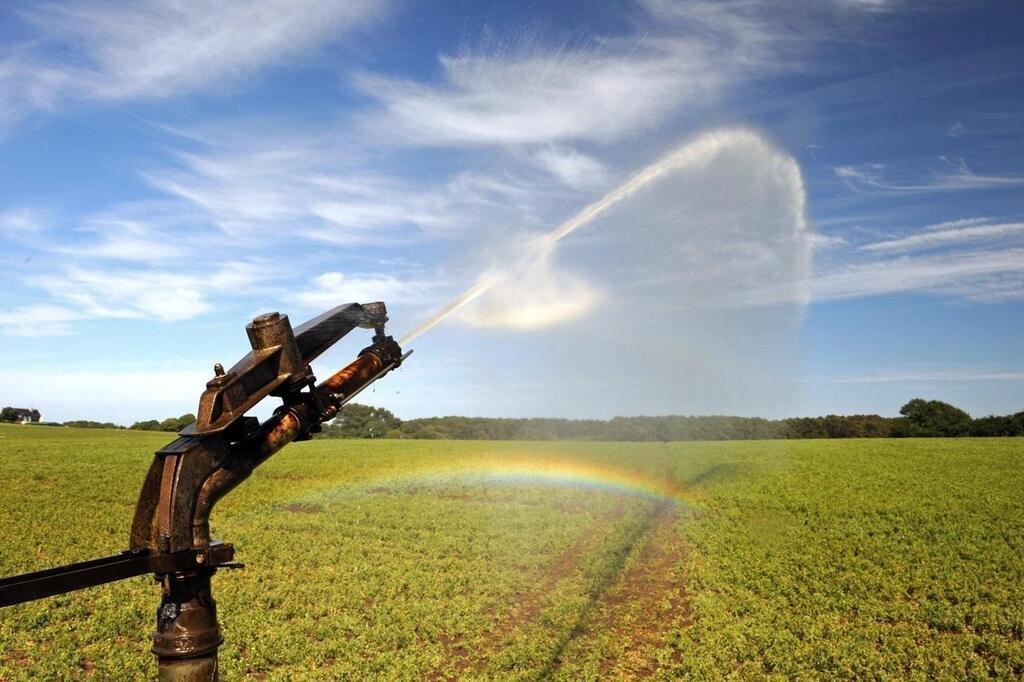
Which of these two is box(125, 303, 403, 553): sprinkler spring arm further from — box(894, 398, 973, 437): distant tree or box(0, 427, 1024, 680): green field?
box(894, 398, 973, 437): distant tree

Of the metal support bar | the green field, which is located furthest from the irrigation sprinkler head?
the green field

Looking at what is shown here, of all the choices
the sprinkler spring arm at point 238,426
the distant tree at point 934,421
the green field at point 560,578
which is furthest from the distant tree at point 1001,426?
the sprinkler spring arm at point 238,426

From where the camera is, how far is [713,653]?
955 cm

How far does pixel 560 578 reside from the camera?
43.8ft

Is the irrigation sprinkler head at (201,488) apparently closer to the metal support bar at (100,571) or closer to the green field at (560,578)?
the metal support bar at (100,571)

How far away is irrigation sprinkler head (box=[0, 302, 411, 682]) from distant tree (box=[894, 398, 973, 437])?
5164 centimetres

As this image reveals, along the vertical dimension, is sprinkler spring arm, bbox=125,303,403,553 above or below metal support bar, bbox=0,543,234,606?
above

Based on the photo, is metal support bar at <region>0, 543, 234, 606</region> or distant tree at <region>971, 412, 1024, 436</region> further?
distant tree at <region>971, 412, 1024, 436</region>

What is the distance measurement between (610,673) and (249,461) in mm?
7527

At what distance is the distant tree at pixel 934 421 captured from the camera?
4719 cm

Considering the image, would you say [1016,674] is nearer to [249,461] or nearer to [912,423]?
[249,461]

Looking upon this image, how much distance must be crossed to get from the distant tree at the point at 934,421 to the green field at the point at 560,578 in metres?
25.6

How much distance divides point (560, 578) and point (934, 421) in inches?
1717

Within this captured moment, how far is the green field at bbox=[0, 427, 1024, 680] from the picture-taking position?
30.5ft
